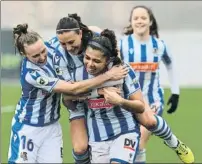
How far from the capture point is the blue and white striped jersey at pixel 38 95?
5.55m

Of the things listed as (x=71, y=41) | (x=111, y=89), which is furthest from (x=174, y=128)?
(x=71, y=41)

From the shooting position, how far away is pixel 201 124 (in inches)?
380

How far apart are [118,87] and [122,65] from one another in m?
0.16

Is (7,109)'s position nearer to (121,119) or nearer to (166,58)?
(166,58)

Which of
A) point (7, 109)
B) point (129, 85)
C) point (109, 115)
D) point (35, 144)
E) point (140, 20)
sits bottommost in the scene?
point (7, 109)

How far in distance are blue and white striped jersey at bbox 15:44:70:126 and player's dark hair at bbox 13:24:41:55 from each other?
0.14m

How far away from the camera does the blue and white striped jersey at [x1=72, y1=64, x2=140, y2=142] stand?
532cm

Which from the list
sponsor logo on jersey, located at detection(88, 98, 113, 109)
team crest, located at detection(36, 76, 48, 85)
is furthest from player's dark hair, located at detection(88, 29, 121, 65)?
team crest, located at detection(36, 76, 48, 85)

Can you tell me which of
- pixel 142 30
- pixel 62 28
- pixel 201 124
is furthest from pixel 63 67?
pixel 201 124

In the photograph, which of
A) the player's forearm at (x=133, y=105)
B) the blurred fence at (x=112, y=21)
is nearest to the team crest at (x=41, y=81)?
the player's forearm at (x=133, y=105)

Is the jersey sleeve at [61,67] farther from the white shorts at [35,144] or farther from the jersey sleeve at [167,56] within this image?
the jersey sleeve at [167,56]

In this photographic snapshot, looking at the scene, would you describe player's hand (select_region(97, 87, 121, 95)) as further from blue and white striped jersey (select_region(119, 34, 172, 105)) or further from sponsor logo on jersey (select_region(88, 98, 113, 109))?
blue and white striped jersey (select_region(119, 34, 172, 105))

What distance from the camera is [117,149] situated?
535 centimetres

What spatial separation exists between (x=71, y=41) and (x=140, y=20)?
2108 mm
